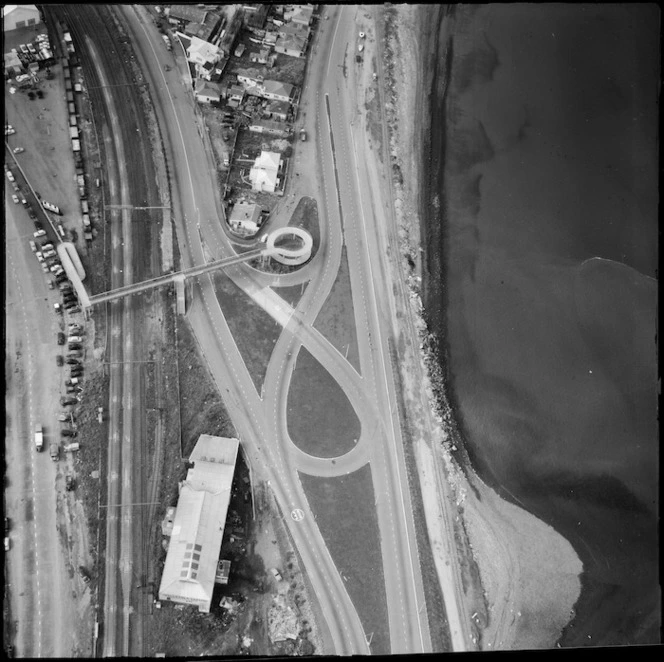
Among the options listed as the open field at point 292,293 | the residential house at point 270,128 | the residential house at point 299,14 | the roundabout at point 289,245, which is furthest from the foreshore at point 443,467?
the residential house at point 270,128

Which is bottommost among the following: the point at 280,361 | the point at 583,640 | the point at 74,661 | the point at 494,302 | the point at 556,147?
the point at 583,640

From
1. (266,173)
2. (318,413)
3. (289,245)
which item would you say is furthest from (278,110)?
(318,413)

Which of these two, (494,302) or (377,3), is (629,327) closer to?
(494,302)

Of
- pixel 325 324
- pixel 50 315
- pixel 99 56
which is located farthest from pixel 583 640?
pixel 99 56

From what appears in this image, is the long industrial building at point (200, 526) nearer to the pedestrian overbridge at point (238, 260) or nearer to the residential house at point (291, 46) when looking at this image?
the pedestrian overbridge at point (238, 260)

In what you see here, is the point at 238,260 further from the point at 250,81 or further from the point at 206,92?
the point at 250,81

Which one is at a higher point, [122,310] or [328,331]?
[122,310]
